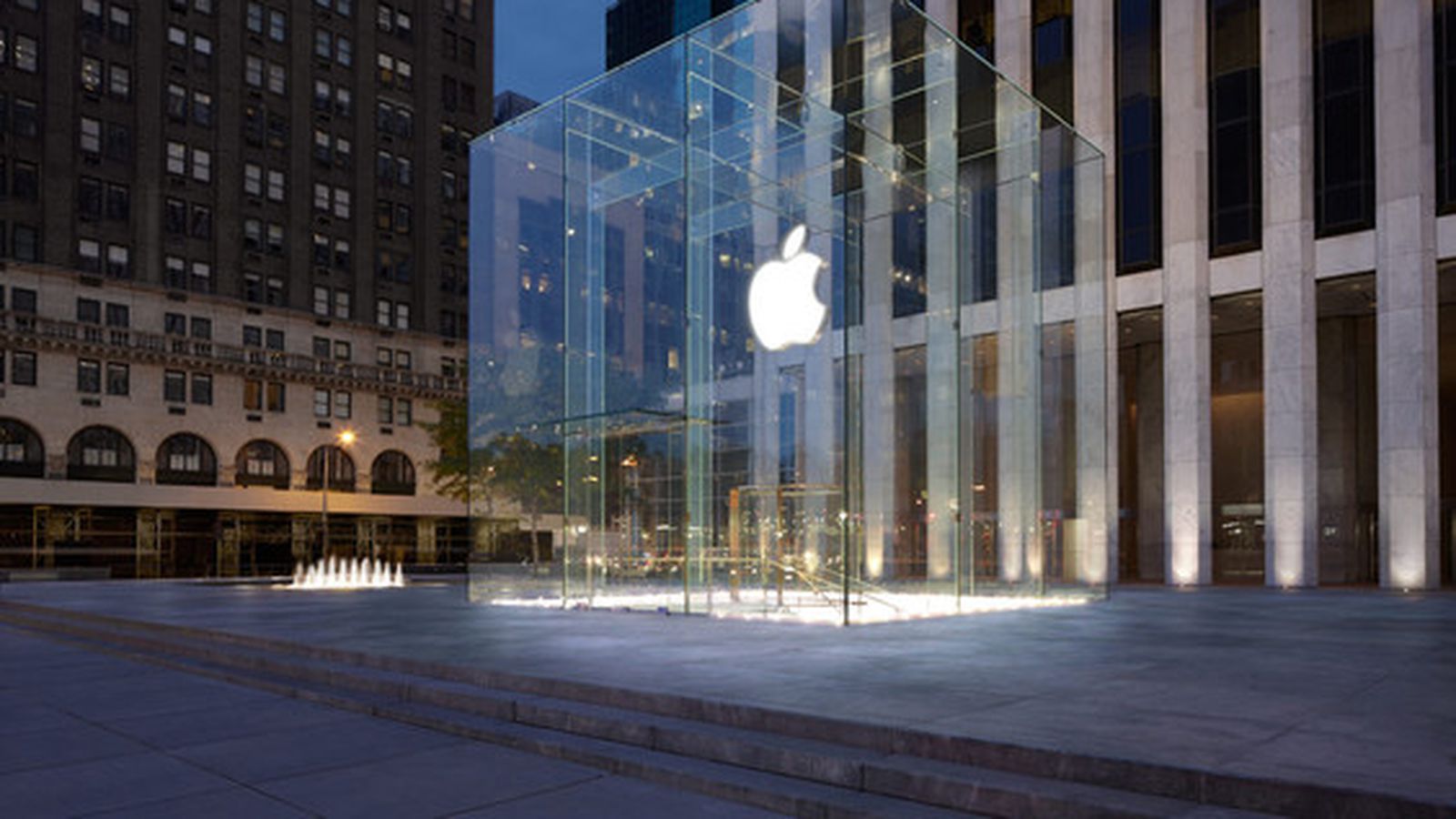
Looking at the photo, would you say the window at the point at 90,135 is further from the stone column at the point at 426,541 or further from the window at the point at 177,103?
the stone column at the point at 426,541

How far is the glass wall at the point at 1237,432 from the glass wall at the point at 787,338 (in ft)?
47.4

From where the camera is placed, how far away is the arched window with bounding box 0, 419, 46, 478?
185 feet

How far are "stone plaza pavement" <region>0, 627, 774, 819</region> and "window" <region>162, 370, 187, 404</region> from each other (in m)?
57.3

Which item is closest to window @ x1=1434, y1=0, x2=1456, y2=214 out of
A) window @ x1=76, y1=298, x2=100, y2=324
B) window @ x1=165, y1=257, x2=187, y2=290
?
window @ x1=165, y1=257, x2=187, y2=290

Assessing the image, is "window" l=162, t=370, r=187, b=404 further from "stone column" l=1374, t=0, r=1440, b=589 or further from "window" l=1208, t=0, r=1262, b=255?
"stone column" l=1374, t=0, r=1440, b=589

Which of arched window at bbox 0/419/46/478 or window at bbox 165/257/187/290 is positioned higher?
window at bbox 165/257/187/290

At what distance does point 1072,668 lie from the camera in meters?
11.6

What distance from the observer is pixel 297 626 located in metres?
18.0

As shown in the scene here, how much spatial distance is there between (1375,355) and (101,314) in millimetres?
63687

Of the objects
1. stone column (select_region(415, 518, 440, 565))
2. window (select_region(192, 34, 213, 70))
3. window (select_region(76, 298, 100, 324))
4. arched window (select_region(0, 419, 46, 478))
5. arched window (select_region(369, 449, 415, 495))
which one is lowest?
stone column (select_region(415, 518, 440, 565))

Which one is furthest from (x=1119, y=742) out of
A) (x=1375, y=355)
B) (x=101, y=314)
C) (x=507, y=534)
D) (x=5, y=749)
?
(x=101, y=314)

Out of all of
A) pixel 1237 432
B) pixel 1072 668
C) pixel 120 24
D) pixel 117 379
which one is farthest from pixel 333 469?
pixel 1072 668

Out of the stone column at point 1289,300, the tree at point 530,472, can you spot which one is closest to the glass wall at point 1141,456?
the stone column at point 1289,300

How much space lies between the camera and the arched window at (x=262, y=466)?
67.0 metres
